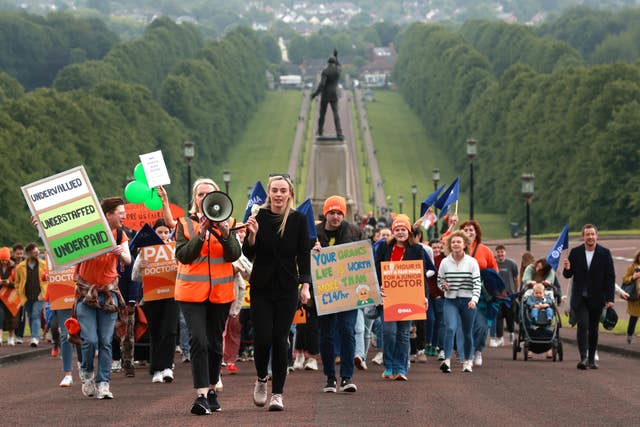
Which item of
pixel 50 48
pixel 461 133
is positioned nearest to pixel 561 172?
pixel 461 133

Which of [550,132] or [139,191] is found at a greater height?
[139,191]

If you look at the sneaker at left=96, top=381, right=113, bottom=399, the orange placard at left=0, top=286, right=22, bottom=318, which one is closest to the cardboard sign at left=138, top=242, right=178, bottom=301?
the sneaker at left=96, top=381, right=113, bottom=399

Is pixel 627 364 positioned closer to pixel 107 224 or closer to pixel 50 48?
pixel 107 224

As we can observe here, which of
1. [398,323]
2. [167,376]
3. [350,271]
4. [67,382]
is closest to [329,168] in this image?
[398,323]

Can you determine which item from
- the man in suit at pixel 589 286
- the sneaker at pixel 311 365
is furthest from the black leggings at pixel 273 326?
the man in suit at pixel 589 286

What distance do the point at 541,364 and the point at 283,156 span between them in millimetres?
106007

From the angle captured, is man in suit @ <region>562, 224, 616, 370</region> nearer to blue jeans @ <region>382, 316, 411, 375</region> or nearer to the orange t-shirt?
blue jeans @ <region>382, 316, 411, 375</region>

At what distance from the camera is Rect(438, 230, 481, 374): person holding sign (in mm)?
18375

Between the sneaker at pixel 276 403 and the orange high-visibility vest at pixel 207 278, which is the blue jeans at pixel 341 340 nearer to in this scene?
the sneaker at pixel 276 403

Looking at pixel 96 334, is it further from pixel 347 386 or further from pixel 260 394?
pixel 347 386

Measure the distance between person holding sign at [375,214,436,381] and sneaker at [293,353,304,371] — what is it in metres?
1.68

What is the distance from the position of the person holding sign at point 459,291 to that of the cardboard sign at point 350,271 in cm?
204

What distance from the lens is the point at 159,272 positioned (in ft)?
56.3

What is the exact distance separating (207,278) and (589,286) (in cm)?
743
